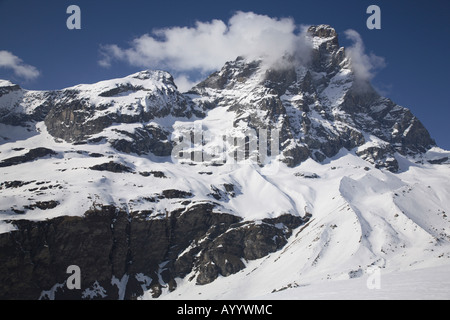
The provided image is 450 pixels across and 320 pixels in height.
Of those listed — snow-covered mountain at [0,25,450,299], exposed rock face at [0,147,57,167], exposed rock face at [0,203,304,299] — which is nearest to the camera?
snow-covered mountain at [0,25,450,299]

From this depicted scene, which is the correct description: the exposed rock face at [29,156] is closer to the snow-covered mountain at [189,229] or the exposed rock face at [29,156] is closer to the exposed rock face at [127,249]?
the snow-covered mountain at [189,229]

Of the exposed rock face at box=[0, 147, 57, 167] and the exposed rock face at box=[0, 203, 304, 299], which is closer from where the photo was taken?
the exposed rock face at box=[0, 203, 304, 299]

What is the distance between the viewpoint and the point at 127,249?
143 meters

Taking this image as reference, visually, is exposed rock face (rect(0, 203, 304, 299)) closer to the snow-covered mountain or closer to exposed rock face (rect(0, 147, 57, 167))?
the snow-covered mountain

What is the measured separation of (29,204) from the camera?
132750 mm

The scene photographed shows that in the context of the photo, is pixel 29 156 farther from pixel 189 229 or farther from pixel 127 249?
pixel 189 229

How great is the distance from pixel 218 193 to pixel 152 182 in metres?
30.2

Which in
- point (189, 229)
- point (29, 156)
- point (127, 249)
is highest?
point (29, 156)

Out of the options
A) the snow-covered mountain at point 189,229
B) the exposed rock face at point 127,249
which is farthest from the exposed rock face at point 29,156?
the exposed rock face at point 127,249

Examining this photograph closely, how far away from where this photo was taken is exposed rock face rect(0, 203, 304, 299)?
118250mm

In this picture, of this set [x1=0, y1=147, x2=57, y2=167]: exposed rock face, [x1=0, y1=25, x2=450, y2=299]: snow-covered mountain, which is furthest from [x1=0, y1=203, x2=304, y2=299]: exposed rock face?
[x1=0, y1=147, x2=57, y2=167]: exposed rock face

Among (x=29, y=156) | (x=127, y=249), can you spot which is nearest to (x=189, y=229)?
(x=127, y=249)

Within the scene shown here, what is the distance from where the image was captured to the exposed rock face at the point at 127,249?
118250mm
